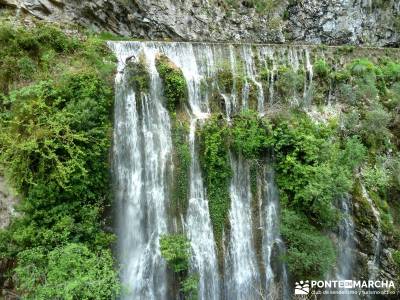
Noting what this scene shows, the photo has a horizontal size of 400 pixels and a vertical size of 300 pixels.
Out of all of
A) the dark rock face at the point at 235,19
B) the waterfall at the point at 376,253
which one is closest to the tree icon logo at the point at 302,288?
the waterfall at the point at 376,253

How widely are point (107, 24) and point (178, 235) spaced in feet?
28.9

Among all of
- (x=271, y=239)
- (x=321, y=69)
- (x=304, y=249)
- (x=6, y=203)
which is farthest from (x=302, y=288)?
(x=321, y=69)

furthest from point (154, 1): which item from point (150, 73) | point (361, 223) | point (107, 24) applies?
point (361, 223)

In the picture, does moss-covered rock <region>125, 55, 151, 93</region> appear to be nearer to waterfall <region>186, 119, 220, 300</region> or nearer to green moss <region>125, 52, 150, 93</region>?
green moss <region>125, 52, 150, 93</region>

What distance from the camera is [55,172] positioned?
24.5 ft

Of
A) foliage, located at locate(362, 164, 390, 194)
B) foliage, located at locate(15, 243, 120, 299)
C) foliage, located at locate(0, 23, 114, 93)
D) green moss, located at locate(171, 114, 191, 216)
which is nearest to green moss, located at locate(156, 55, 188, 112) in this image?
green moss, located at locate(171, 114, 191, 216)

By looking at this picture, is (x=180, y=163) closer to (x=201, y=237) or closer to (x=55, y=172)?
(x=201, y=237)

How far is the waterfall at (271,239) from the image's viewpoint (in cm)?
926

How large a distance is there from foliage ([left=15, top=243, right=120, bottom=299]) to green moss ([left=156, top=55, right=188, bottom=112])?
4.99 meters

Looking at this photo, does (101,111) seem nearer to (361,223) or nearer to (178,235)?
(178,235)

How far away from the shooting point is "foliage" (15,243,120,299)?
21.8ft

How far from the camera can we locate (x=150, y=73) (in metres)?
9.96

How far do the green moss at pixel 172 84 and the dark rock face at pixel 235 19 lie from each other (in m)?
3.88

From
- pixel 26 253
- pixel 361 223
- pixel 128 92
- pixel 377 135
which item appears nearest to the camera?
pixel 26 253
